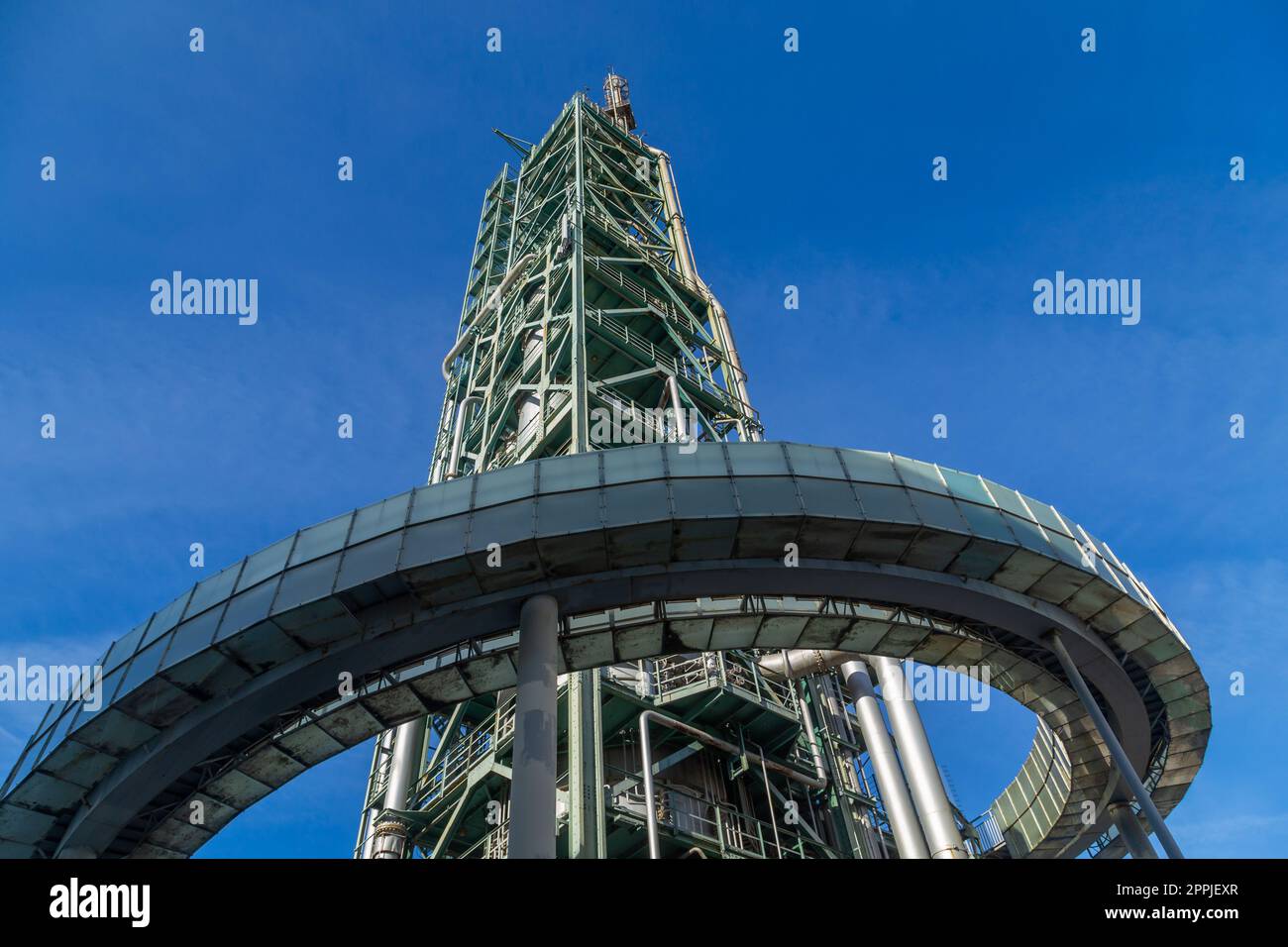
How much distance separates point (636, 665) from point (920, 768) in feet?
34.2

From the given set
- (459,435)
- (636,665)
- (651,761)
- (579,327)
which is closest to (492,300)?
(459,435)

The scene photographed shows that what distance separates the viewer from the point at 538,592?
21.0 meters

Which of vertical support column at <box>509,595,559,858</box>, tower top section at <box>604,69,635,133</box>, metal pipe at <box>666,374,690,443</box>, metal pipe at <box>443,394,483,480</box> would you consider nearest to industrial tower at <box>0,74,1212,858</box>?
vertical support column at <box>509,595,559,858</box>

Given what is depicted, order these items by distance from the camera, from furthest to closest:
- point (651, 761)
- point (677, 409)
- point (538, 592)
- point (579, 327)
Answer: point (579, 327) < point (677, 409) < point (651, 761) < point (538, 592)

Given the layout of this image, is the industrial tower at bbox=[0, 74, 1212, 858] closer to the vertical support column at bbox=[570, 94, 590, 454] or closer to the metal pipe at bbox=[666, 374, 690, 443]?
the vertical support column at bbox=[570, 94, 590, 454]

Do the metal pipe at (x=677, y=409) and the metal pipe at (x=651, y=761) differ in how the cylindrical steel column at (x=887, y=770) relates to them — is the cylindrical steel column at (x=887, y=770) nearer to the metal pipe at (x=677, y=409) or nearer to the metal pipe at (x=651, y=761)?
the metal pipe at (x=651, y=761)

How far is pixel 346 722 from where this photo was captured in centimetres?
2316

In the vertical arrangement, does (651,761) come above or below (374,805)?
above

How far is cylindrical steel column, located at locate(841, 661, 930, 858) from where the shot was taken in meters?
28.1

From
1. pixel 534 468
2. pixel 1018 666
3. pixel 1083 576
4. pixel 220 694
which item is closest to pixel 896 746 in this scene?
pixel 1018 666

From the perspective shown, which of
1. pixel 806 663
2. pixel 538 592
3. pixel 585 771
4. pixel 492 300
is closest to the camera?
pixel 538 592

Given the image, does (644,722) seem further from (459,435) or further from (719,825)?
(459,435)

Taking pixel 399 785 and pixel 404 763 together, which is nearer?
pixel 399 785
